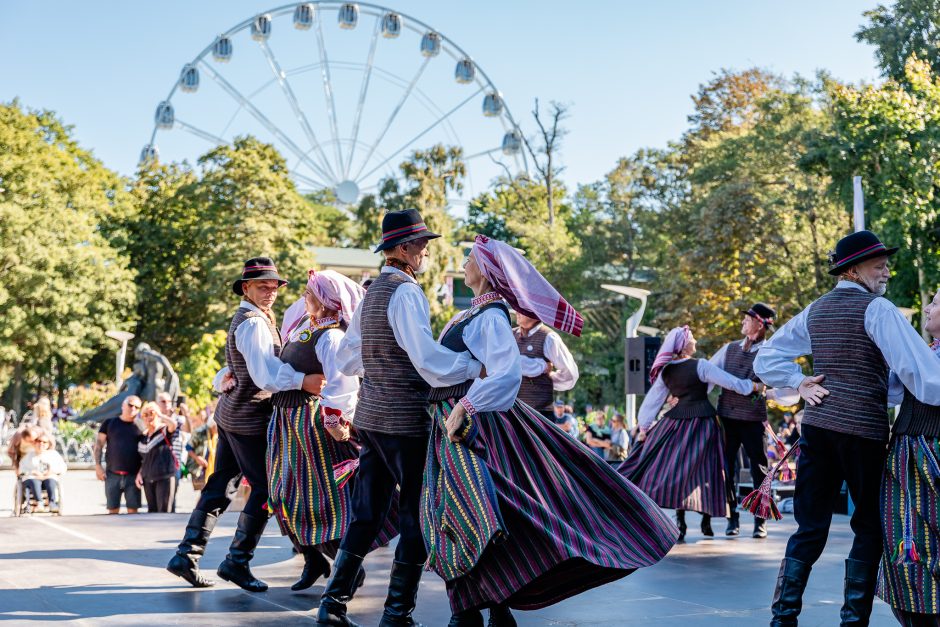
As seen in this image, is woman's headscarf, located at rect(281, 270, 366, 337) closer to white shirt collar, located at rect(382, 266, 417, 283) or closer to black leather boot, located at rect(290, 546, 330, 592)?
white shirt collar, located at rect(382, 266, 417, 283)

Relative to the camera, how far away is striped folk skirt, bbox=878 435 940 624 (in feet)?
13.9

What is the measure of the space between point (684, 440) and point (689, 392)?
39 cm

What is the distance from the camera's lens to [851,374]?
14.7 ft

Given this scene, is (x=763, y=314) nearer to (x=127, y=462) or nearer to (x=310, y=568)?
(x=310, y=568)

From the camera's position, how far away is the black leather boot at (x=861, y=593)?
14.7 feet

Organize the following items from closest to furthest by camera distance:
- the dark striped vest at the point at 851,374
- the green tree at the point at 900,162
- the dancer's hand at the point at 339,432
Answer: the dark striped vest at the point at 851,374 → the dancer's hand at the point at 339,432 → the green tree at the point at 900,162

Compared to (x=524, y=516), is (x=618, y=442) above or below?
above

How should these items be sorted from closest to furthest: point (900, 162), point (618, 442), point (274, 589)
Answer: point (274, 589) → point (618, 442) → point (900, 162)

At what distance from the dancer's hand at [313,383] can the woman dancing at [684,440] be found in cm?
336

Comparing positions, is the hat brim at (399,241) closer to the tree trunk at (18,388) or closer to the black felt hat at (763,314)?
the black felt hat at (763,314)

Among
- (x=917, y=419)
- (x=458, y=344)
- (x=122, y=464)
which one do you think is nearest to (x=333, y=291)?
(x=458, y=344)

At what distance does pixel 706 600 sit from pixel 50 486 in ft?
24.6

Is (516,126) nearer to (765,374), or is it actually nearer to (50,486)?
(50,486)

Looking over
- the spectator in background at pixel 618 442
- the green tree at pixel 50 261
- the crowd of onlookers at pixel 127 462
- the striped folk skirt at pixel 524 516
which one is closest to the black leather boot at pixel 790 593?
the striped folk skirt at pixel 524 516
